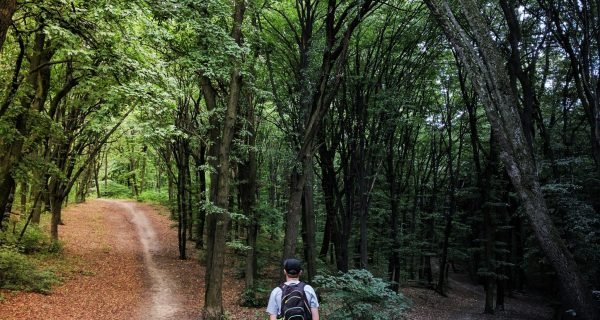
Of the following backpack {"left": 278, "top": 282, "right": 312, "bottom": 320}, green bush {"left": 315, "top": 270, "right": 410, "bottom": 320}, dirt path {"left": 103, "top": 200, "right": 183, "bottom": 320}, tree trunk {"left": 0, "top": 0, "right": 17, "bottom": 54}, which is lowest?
dirt path {"left": 103, "top": 200, "right": 183, "bottom": 320}

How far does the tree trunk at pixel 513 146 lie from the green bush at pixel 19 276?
13506 mm

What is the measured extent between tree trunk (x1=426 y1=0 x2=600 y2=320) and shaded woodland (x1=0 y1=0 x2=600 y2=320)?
25 mm

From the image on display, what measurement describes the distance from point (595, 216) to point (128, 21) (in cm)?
1268

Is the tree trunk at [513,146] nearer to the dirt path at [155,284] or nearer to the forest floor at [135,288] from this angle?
the forest floor at [135,288]

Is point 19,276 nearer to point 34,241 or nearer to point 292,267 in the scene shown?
point 34,241

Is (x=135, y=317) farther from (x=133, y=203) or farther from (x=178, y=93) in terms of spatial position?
(x=133, y=203)

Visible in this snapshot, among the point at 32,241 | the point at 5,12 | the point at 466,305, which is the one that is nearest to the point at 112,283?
the point at 32,241

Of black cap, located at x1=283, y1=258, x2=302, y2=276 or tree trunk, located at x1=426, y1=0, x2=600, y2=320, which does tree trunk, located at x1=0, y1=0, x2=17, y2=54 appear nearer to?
black cap, located at x1=283, y1=258, x2=302, y2=276

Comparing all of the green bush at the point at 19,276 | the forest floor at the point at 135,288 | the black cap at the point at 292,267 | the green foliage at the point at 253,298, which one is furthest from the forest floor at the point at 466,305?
the black cap at the point at 292,267

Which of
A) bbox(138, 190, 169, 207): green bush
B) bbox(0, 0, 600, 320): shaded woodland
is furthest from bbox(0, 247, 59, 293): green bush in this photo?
bbox(138, 190, 169, 207): green bush

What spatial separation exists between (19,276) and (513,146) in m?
14.1

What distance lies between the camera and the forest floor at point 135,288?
12078 mm

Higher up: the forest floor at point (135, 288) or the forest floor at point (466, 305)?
the forest floor at point (135, 288)

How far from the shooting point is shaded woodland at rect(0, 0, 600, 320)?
27.1 ft
